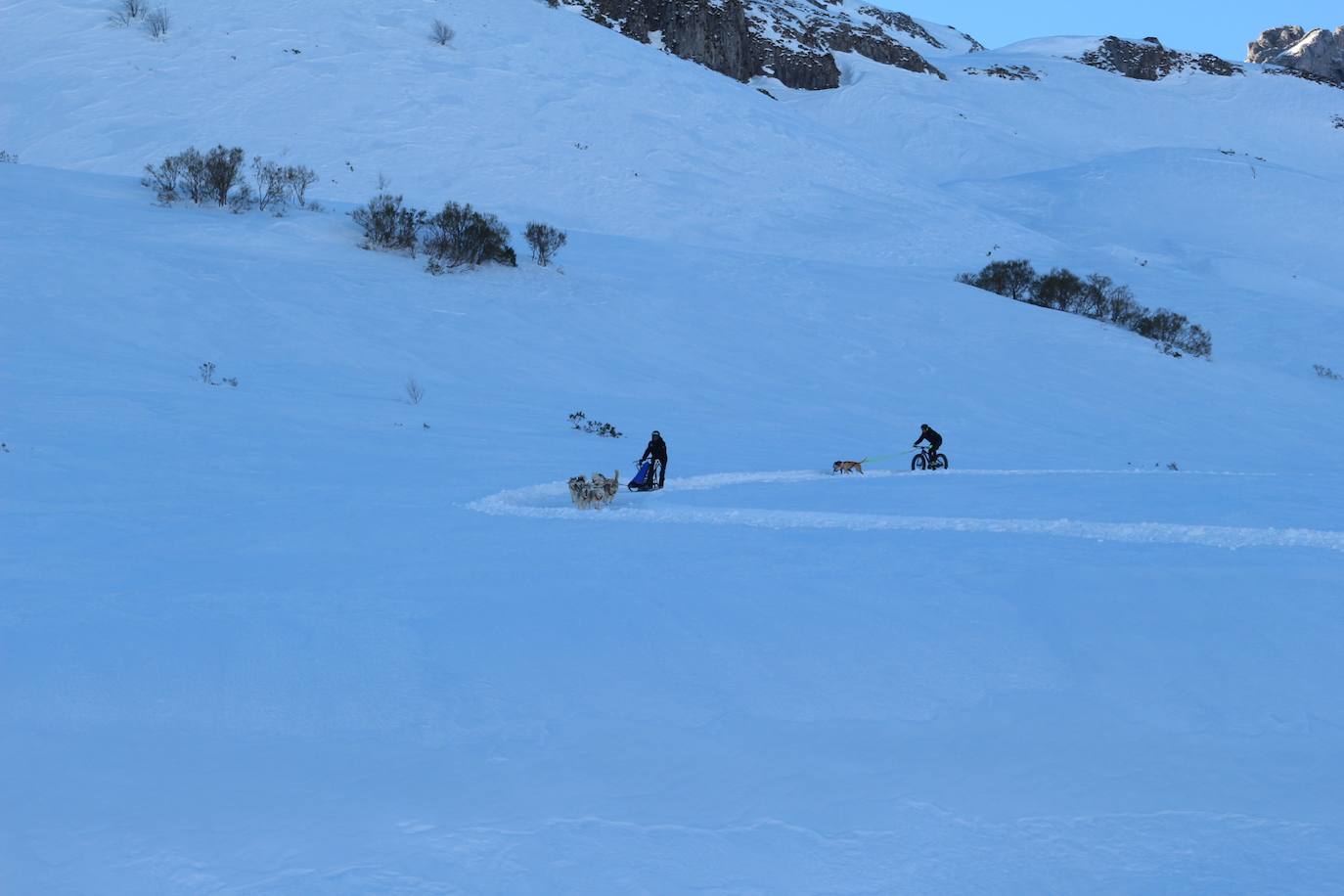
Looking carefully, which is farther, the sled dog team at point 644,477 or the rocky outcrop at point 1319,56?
the rocky outcrop at point 1319,56

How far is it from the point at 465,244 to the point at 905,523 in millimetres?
17529

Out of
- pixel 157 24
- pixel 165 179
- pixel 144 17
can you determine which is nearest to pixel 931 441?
pixel 165 179

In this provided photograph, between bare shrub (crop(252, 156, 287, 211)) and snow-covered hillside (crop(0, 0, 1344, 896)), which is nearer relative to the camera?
snow-covered hillside (crop(0, 0, 1344, 896))

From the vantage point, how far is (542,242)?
26.5m

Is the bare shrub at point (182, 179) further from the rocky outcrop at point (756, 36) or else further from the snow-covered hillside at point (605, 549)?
the rocky outcrop at point (756, 36)

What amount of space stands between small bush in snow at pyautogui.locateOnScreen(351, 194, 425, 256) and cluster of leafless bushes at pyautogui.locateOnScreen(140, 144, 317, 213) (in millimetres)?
2652

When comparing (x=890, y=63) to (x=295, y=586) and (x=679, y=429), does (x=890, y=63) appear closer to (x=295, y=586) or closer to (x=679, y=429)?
(x=679, y=429)

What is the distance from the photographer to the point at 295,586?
25.3 feet

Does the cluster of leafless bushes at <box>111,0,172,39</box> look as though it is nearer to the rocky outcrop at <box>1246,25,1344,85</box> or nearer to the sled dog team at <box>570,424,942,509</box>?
the sled dog team at <box>570,424,942,509</box>

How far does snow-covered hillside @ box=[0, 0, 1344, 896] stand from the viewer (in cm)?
459

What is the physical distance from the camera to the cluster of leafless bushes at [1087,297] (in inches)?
1131

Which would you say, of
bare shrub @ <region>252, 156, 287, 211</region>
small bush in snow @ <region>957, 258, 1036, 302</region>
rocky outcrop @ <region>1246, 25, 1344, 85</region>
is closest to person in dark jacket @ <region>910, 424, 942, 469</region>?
small bush in snow @ <region>957, 258, 1036, 302</region>

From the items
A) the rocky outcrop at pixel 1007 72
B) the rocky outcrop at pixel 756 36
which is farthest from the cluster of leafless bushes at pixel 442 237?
the rocky outcrop at pixel 1007 72

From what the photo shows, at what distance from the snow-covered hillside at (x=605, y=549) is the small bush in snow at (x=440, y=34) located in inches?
300
